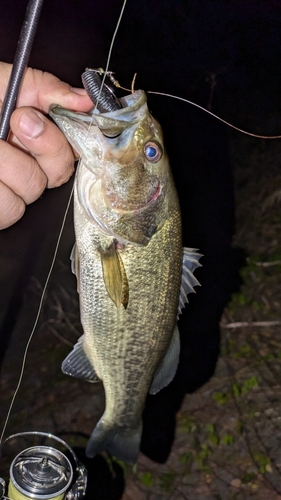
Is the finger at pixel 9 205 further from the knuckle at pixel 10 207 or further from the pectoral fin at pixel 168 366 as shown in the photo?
the pectoral fin at pixel 168 366

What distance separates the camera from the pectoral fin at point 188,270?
1.95m

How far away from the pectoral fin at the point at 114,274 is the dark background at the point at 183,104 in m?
3.21

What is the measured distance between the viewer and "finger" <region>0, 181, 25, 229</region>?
183cm

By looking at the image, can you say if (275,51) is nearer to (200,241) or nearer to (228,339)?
(200,241)

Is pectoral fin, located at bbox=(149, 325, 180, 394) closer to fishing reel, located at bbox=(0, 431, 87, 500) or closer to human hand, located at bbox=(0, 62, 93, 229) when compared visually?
fishing reel, located at bbox=(0, 431, 87, 500)

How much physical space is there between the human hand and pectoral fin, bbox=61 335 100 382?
0.61 meters

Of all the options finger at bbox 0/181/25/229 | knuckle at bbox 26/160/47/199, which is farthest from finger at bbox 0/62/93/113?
finger at bbox 0/181/25/229

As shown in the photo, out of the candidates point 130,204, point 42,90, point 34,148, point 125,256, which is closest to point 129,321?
point 125,256

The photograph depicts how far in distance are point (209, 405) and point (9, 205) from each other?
3.62m

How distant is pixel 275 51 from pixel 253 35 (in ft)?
1.46

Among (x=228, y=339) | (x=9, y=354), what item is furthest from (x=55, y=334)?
(x=228, y=339)

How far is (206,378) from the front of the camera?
4941mm

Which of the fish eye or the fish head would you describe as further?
the fish eye

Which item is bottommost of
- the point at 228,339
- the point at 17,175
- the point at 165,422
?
the point at 165,422
